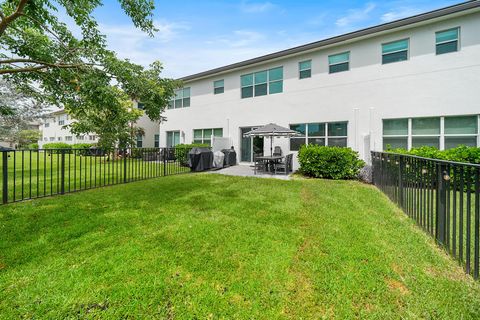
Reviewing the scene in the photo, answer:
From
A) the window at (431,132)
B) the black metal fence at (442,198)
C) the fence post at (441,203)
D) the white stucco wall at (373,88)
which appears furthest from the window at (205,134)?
the fence post at (441,203)

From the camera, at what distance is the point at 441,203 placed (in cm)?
336

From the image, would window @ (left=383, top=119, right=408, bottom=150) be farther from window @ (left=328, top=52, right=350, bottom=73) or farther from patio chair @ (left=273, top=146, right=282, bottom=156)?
patio chair @ (left=273, top=146, right=282, bottom=156)

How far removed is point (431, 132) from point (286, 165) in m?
6.16

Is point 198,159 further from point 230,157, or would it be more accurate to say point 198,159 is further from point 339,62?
point 339,62

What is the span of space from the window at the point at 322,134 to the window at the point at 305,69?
273cm

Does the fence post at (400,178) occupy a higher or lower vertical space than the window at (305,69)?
lower

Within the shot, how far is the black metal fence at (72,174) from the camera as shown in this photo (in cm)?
571

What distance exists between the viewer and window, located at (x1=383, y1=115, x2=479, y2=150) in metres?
8.68

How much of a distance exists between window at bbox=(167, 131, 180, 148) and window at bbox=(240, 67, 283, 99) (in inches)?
278

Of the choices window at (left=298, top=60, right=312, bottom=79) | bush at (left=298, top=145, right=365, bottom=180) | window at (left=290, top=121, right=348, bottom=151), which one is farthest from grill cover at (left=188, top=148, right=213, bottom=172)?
window at (left=298, top=60, right=312, bottom=79)

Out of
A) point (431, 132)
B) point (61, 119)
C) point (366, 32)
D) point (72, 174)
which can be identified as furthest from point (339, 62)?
point (61, 119)

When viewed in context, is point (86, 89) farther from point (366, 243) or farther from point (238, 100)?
point (238, 100)

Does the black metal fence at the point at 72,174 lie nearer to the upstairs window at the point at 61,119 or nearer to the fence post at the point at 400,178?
the fence post at the point at 400,178

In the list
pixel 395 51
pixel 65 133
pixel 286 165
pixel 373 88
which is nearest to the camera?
pixel 395 51
